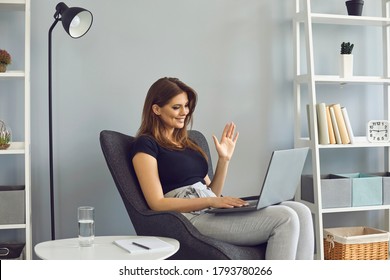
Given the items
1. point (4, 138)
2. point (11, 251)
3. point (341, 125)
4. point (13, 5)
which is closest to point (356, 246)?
A: point (341, 125)

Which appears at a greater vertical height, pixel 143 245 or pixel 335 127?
pixel 335 127

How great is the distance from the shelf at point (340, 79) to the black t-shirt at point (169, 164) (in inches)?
37.0

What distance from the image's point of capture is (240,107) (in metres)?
3.23

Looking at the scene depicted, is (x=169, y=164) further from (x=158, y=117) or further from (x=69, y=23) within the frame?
(x=69, y=23)

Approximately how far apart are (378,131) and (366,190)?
13.7 inches

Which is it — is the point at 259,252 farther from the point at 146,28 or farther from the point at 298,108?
the point at 146,28

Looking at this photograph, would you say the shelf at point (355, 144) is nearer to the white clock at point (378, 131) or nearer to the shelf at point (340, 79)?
the white clock at point (378, 131)

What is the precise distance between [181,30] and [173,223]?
129 cm

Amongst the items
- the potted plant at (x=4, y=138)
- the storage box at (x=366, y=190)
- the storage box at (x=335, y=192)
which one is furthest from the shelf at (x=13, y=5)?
the storage box at (x=366, y=190)

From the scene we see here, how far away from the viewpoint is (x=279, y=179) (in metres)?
2.24

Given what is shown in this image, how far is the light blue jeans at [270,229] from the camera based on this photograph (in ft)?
7.18

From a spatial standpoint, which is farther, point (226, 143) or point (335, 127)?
point (335, 127)
